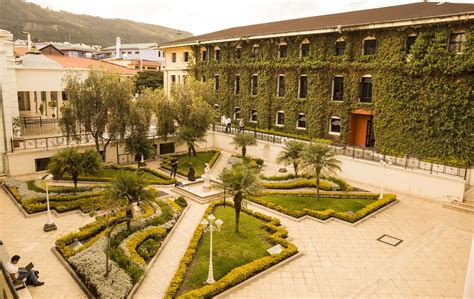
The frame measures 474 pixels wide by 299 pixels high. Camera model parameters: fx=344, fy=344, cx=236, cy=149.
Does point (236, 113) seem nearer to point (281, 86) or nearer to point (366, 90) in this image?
point (281, 86)

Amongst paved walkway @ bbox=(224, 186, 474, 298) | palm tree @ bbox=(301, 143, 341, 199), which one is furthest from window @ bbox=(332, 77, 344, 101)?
paved walkway @ bbox=(224, 186, 474, 298)

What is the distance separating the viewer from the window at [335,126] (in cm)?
3014

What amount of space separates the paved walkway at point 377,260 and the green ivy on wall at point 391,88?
23.6 feet

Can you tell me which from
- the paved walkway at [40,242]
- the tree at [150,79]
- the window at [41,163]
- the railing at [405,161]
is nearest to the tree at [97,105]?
the window at [41,163]

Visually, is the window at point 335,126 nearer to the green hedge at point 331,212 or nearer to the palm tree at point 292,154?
the palm tree at point 292,154

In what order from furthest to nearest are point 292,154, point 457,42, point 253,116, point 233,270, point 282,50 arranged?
point 253,116 → point 282,50 → point 292,154 → point 457,42 → point 233,270

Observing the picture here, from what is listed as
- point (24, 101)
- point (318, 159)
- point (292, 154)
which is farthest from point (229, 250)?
point (24, 101)

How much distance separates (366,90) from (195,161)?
15.3 m

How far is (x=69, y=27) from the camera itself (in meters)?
117

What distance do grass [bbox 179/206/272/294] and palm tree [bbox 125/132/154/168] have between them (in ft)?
35.1

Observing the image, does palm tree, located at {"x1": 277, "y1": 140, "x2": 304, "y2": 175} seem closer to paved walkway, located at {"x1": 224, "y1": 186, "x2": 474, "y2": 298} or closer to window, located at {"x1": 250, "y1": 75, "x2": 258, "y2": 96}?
paved walkway, located at {"x1": 224, "y1": 186, "x2": 474, "y2": 298}

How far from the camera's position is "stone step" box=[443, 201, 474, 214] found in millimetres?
19058

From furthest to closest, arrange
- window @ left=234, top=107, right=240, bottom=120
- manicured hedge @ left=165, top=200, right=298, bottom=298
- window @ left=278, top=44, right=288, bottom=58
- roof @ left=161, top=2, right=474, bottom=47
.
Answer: window @ left=234, top=107, right=240, bottom=120
window @ left=278, top=44, right=288, bottom=58
roof @ left=161, top=2, right=474, bottom=47
manicured hedge @ left=165, top=200, right=298, bottom=298

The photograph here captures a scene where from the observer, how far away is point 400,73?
2548 centimetres
